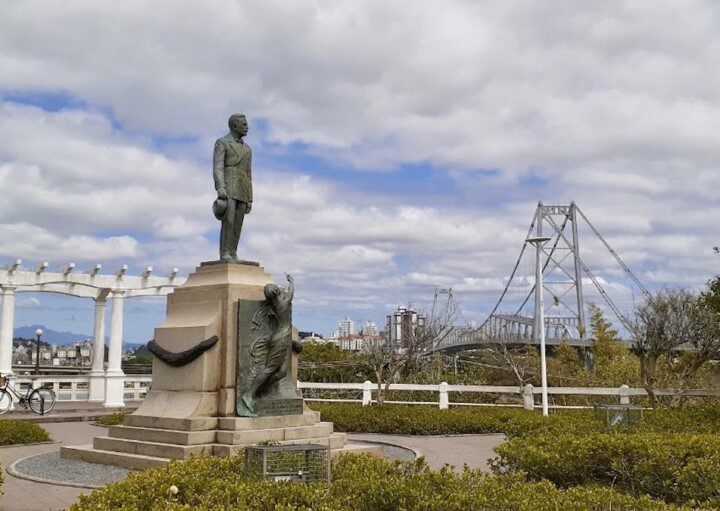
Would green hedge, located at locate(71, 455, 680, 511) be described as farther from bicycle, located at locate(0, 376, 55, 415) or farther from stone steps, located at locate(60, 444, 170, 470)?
bicycle, located at locate(0, 376, 55, 415)

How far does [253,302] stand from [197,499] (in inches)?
156

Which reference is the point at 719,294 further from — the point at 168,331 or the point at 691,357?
the point at 168,331

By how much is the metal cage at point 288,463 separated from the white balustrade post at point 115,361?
14952 mm

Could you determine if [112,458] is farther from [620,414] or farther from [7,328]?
[7,328]

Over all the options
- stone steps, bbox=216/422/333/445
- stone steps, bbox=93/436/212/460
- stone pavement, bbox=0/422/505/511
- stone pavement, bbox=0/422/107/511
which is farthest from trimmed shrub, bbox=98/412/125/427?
stone steps, bbox=216/422/333/445

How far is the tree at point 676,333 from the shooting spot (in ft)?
52.7

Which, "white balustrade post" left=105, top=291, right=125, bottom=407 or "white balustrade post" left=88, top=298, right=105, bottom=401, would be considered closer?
"white balustrade post" left=105, top=291, right=125, bottom=407

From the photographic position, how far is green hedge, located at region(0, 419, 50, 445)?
1157cm

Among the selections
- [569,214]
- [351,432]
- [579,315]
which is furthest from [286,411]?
[569,214]

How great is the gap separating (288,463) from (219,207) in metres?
4.80

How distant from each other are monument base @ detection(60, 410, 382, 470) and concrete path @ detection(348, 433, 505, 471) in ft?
3.91

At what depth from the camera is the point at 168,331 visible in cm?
965

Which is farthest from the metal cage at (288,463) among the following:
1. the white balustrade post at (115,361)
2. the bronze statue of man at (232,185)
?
the white balustrade post at (115,361)

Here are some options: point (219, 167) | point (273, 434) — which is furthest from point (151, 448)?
point (219, 167)
